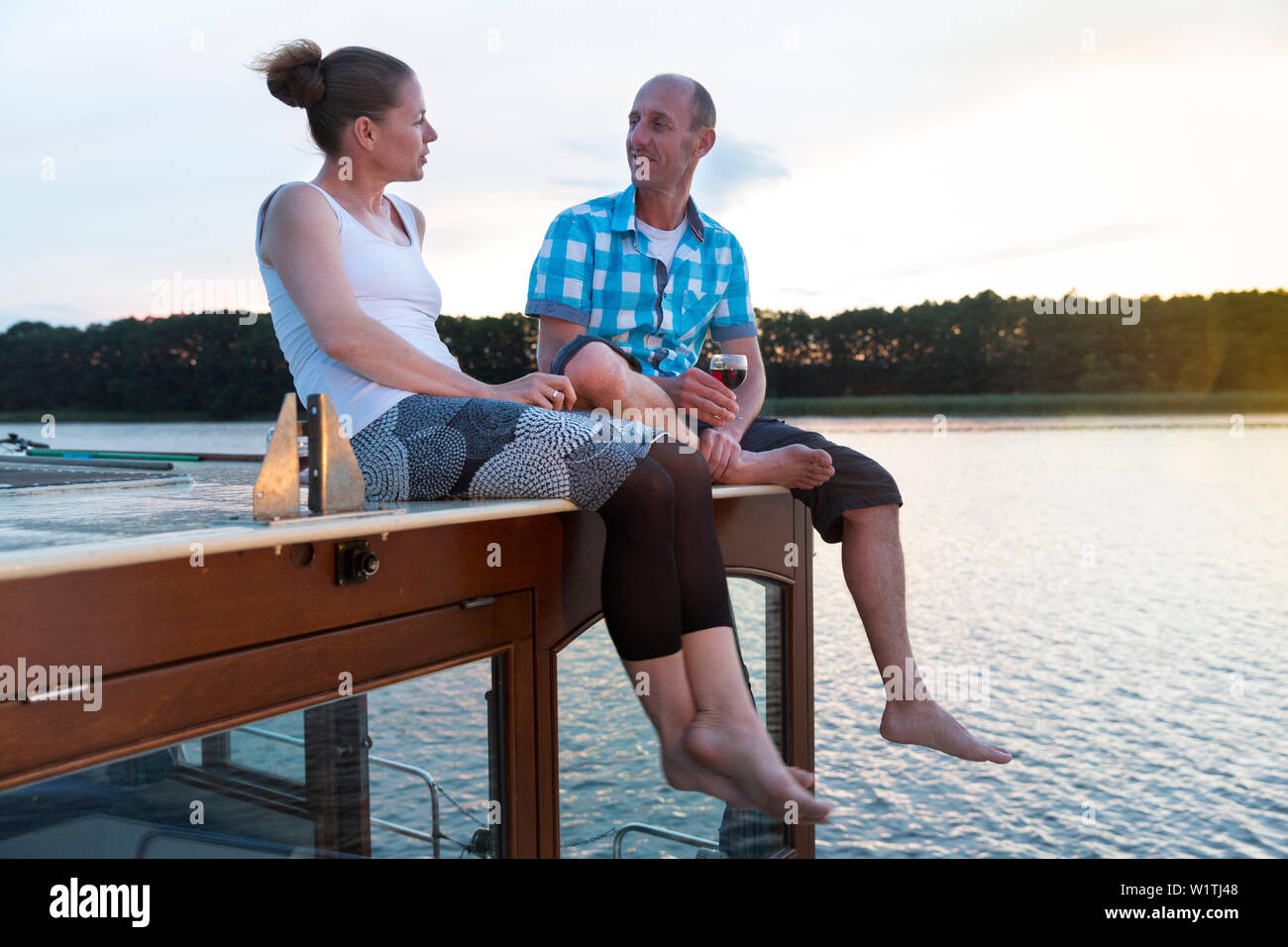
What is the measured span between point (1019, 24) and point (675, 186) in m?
18.1

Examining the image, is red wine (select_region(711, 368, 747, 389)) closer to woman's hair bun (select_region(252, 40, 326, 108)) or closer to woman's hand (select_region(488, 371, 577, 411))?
woman's hand (select_region(488, 371, 577, 411))

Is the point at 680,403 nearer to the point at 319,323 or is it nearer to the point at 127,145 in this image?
the point at 319,323

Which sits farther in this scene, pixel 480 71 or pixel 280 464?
pixel 480 71

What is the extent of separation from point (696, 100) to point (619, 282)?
1.88 ft

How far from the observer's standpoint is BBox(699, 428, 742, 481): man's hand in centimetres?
256

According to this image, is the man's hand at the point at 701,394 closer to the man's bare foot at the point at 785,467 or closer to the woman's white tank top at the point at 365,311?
the man's bare foot at the point at 785,467

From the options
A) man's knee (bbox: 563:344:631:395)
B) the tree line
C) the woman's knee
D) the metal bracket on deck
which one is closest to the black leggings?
the woman's knee

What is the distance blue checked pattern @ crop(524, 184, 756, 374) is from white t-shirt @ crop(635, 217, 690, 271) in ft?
0.05

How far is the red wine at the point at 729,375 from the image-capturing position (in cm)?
278

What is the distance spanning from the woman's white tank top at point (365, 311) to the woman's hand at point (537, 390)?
0.50 ft

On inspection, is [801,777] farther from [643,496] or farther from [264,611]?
[264,611]

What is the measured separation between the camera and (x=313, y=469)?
5.23 feet

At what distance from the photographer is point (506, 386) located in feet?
7.28
